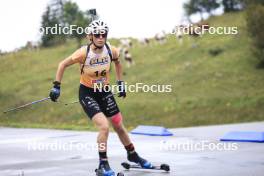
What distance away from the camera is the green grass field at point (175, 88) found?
23906 mm

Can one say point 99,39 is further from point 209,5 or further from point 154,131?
point 209,5

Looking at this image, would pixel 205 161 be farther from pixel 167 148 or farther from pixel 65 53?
pixel 65 53

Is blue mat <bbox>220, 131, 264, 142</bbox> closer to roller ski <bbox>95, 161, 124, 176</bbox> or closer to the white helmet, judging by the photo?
roller ski <bbox>95, 161, 124, 176</bbox>

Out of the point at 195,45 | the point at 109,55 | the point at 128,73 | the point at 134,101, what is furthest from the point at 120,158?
the point at 195,45

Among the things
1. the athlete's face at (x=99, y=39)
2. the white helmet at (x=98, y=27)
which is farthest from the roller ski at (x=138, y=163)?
the white helmet at (x=98, y=27)

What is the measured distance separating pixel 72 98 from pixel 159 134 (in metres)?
21.9

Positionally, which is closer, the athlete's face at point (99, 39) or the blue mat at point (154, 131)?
the athlete's face at point (99, 39)

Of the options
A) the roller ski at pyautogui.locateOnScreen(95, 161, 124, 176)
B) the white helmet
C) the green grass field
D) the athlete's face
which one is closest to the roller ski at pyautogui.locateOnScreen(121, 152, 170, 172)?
the roller ski at pyautogui.locateOnScreen(95, 161, 124, 176)

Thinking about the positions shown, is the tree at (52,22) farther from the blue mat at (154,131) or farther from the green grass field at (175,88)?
the blue mat at (154,131)

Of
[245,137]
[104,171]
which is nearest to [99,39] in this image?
[104,171]

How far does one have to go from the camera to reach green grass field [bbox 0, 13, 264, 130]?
941 inches

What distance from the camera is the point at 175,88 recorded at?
1188 inches

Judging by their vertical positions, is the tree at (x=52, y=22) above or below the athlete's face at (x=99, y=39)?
above

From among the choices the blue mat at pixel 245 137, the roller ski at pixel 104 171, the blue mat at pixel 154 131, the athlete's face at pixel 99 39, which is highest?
the athlete's face at pixel 99 39
